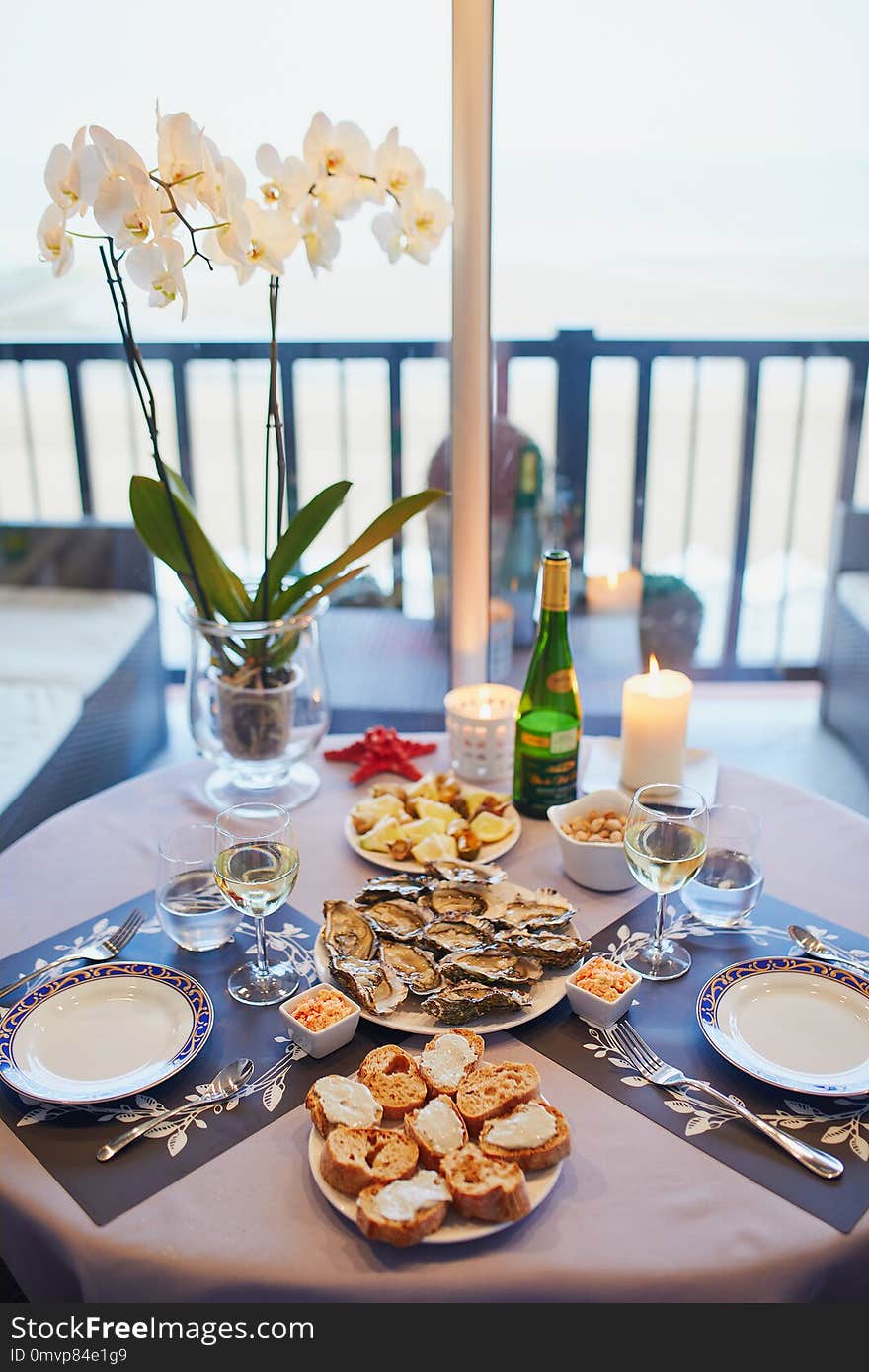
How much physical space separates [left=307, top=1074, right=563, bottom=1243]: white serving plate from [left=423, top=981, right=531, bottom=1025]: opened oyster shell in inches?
7.0

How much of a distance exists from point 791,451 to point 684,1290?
2490 mm

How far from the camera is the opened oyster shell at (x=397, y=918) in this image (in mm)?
1198

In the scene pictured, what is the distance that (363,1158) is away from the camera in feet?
3.02

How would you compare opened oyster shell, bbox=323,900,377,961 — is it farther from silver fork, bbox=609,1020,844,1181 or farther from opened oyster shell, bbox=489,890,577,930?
silver fork, bbox=609,1020,844,1181

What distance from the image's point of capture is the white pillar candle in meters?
1.52

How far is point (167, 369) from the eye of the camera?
2.77m

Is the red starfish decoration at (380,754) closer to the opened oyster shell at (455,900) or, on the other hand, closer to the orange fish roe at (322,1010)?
the opened oyster shell at (455,900)

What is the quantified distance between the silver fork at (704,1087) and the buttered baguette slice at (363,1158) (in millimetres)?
248

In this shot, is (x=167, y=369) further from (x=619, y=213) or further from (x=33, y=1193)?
(x=33, y=1193)

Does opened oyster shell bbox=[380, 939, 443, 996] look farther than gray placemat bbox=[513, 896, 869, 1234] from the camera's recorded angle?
Yes

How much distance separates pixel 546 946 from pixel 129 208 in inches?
34.8

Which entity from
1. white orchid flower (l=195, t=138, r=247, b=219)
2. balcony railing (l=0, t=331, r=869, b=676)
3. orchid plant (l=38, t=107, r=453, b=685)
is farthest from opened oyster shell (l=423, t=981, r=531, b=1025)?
balcony railing (l=0, t=331, r=869, b=676)

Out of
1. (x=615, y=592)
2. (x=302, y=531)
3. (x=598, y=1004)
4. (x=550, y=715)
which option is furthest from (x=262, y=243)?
(x=615, y=592)

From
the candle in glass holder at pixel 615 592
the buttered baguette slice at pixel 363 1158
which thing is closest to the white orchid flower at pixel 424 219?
the buttered baguette slice at pixel 363 1158
